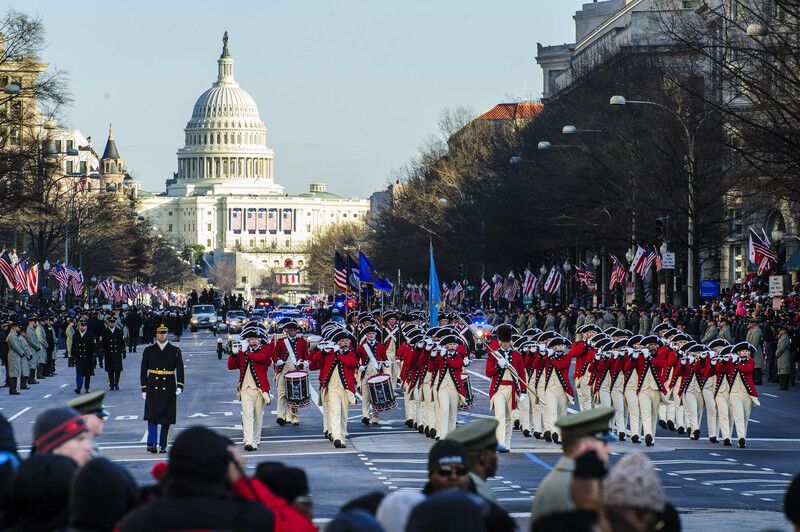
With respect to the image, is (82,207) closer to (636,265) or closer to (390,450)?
(636,265)

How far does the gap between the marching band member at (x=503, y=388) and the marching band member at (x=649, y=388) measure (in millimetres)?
1814

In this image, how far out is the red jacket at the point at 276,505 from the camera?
24.5ft

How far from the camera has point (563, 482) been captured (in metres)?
8.31

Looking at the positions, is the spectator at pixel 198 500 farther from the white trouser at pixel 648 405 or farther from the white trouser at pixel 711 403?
the white trouser at pixel 711 403

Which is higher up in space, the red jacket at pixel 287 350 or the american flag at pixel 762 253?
the american flag at pixel 762 253

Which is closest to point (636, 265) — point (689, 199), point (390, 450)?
point (689, 199)

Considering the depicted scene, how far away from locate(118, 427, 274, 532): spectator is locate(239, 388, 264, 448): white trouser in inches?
648

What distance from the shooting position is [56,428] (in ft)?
26.7

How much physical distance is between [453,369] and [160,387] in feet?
12.8

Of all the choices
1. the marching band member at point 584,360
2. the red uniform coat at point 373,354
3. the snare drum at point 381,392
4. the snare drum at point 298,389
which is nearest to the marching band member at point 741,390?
the marching band member at point 584,360

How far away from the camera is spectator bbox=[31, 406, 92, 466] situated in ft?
26.3

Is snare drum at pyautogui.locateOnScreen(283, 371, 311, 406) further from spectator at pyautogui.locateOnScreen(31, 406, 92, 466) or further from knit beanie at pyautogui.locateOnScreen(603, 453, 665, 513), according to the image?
knit beanie at pyautogui.locateOnScreen(603, 453, 665, 513)

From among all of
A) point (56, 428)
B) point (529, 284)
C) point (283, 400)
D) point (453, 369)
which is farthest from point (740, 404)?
point (529, 284)

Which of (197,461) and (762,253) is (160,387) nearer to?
(197,461)
